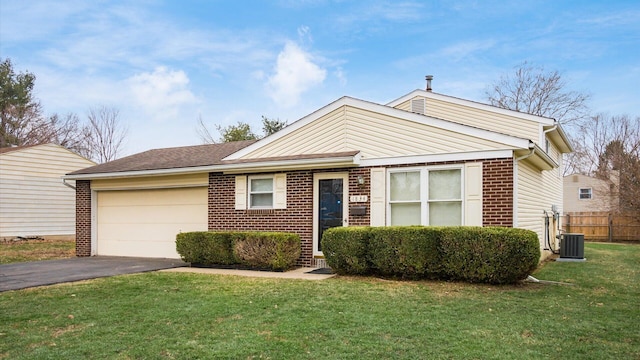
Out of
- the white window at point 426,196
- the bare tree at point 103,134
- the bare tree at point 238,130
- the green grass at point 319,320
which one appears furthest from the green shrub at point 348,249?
the bare tree at point 103,134

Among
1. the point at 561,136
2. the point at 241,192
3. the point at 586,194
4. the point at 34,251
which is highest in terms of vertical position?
the point at 561,136

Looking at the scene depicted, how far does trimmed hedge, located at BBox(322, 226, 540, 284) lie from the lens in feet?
25.8

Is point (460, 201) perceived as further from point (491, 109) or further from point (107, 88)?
point (107, 88)

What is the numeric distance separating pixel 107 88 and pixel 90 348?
21288 millimetres

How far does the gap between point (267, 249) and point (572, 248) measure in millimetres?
8511

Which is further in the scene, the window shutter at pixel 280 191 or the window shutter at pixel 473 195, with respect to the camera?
Result: the window shutter at pixel 280 191

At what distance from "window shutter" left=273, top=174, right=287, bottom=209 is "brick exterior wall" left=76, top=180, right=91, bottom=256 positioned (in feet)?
21.8

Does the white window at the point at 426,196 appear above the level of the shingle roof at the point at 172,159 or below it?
below

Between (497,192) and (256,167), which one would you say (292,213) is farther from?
(497,192)

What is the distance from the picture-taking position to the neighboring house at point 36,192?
60.5 feet

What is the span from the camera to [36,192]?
19.4 meters

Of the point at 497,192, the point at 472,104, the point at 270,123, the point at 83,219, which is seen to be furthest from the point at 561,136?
the point at 270,123

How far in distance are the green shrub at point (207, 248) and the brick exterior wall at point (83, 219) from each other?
15.0ft

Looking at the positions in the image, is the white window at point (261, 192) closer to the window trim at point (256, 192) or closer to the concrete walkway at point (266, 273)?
the window trim at point (256, 192)
